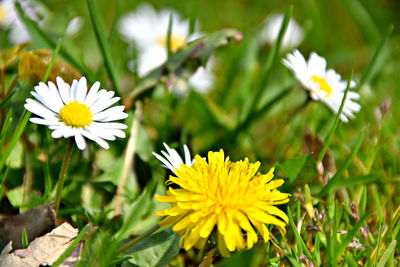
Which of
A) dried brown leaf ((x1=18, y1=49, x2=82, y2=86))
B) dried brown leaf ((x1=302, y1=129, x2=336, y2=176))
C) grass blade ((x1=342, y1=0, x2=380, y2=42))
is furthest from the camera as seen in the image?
grass blade ((x1=342, y1=0, x2=380, y2=42))

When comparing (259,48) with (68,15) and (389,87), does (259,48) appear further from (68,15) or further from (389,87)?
(68,15)

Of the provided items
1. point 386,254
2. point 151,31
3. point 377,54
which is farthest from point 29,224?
point 151,31

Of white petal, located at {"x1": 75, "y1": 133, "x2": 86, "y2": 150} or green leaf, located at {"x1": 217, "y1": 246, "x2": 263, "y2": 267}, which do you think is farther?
white petal, located at {"x1": 75, "y1": 133, "x2": 86, "y2": 150}

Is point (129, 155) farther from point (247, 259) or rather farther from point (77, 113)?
point (247, 259)

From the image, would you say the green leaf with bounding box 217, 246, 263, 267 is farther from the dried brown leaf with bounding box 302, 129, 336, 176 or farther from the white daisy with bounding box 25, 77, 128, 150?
the dried brown leaf with bounding box 302, 129, 336, 176

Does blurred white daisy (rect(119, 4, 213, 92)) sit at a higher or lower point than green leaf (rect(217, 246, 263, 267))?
lower

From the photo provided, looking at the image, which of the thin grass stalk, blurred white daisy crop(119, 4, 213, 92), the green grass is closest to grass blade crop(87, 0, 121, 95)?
the green grass

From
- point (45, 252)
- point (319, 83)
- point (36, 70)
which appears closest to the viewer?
point (45, 252)
